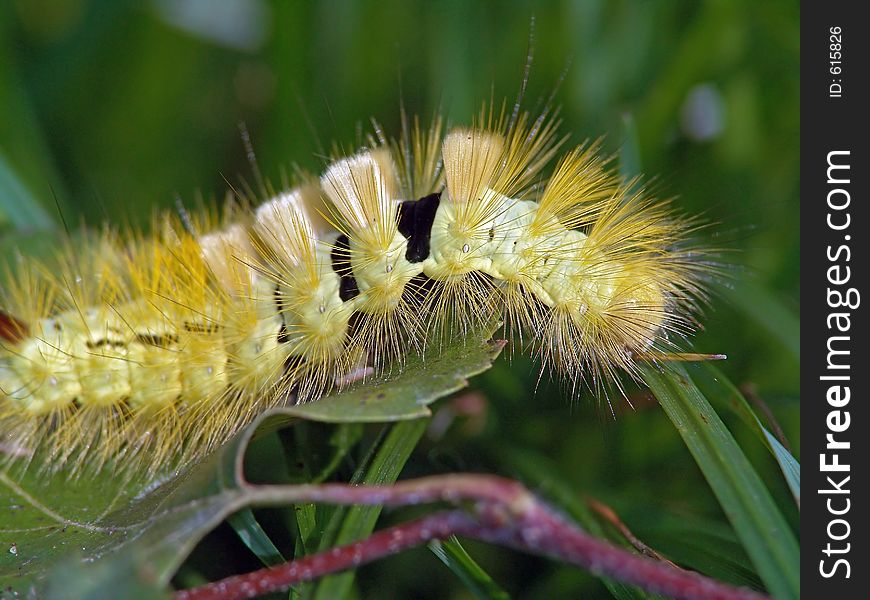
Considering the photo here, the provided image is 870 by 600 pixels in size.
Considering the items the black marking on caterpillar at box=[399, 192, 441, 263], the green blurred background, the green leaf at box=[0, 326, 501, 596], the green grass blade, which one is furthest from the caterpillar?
the green blurred background

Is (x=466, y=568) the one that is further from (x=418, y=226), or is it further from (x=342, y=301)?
(x=418, y=226)

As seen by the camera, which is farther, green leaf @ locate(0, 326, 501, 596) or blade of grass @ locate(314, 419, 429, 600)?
blade of grass @ locate(314, 419, 429, 600)

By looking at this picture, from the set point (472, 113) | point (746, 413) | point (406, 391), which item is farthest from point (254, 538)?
point (472, 113)

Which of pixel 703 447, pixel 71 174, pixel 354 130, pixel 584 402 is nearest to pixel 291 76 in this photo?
pixel 354 130

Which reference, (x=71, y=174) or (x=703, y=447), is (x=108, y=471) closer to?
(x=703, y=447)

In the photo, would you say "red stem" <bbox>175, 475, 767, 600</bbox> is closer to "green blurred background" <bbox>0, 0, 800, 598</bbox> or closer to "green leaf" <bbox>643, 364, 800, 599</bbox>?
"green leaf" <bbox>643, 364, 800, 599</bbox>
